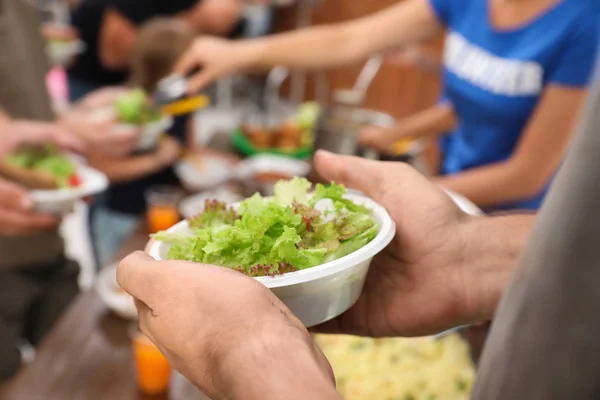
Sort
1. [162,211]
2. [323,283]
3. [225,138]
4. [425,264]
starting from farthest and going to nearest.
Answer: [225,138] → [162,211] → [425,264] → [323,283]

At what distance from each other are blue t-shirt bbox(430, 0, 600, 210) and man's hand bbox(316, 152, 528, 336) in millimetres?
814

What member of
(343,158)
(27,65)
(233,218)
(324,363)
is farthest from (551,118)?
(27,65)

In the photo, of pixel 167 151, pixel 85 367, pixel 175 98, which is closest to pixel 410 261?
pixel 85 367

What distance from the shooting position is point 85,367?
57.4 inches

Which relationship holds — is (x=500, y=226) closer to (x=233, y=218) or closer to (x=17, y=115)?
(x=233, y=218)

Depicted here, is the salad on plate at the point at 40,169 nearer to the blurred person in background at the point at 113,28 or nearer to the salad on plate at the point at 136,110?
the salad on plate at the point at 136,110

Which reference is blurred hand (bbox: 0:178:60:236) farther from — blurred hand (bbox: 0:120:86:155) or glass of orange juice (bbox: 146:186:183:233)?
glass of orange juice (bbox: 146:186:183:233)

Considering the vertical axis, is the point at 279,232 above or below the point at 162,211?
above

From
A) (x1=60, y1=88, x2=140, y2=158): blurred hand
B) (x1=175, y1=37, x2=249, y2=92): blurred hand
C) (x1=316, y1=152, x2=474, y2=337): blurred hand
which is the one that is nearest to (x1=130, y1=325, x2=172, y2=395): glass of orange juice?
(x1=316, y1=152, x2=474, y2=337): blurred hand

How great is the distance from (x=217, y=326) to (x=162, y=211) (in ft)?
5.41

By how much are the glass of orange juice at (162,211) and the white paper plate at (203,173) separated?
0.17 meters

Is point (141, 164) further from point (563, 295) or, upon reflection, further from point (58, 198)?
point (563, 295)

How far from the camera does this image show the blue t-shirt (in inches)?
61.6

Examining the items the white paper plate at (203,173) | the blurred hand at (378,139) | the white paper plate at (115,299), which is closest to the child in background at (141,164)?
the white paper plate at (203,173)
